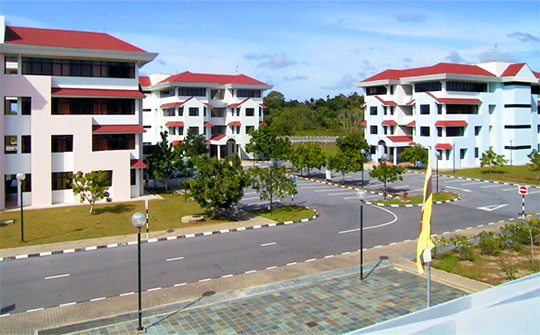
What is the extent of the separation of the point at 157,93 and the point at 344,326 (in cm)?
4722

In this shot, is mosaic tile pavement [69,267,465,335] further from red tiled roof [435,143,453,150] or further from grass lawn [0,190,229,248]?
red tiled roof [435,143,453,150]

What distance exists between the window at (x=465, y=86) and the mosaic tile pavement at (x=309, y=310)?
35.0 meters

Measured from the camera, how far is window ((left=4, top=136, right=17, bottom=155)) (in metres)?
26.4

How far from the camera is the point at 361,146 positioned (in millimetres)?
39812

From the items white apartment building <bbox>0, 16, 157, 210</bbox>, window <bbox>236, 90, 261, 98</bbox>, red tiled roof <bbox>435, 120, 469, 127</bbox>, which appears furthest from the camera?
window <bbox>236, 90, 261, 98</bbox>

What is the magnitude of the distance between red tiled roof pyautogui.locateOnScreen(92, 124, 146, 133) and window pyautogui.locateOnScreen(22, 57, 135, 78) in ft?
9.78

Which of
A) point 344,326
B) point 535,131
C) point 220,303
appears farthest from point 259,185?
point 535,131

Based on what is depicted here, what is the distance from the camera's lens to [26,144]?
26641mm

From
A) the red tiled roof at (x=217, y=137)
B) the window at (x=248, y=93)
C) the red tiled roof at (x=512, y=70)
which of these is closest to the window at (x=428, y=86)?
the red tiled roof at (x=512, y=70)

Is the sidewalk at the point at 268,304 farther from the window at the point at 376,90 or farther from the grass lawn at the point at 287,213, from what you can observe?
the window at the point at 376,90

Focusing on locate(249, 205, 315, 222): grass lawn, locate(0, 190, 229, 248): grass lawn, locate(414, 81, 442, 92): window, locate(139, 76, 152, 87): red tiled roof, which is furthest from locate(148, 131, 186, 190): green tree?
locate(139, 76, 152, 87): red tiled roof

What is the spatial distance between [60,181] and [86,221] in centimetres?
562

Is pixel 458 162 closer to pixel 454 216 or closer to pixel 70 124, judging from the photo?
pixel 454 216

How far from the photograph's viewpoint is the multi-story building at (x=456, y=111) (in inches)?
1793
